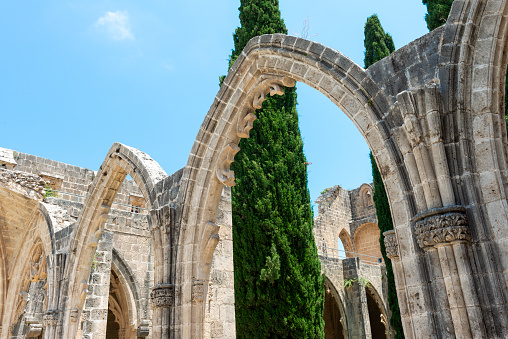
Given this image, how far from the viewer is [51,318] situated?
6473 mm

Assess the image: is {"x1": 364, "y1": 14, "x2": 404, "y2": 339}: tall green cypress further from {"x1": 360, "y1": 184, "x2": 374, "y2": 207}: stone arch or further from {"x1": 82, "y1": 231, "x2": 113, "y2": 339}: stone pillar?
{"x1": 360, "y1": 184, "x2": 374, "y2": 207}: stone arch

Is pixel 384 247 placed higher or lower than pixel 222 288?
higher

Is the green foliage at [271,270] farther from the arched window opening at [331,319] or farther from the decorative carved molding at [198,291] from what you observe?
the arched window opening at [331,319]

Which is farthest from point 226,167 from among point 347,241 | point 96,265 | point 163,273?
point 347,241

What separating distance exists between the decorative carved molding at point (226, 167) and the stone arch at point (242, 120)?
1 centimetres

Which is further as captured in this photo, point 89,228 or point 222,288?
point 89,228

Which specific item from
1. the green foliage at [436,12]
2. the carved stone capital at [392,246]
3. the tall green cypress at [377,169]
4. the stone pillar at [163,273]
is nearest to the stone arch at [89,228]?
the stone pillar at [163,273]

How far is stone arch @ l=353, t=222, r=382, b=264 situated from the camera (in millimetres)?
18323

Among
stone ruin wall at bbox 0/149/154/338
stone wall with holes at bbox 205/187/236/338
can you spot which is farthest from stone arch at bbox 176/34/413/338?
stone ruin wall at bbox 0/149/154/338

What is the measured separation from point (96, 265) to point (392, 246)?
5.53 meters

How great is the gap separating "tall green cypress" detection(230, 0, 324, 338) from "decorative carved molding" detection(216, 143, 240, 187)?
8.40 ft

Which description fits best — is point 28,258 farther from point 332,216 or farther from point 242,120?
point 332,216

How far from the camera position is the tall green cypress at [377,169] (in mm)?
9203

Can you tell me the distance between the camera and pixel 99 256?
7324 mm
